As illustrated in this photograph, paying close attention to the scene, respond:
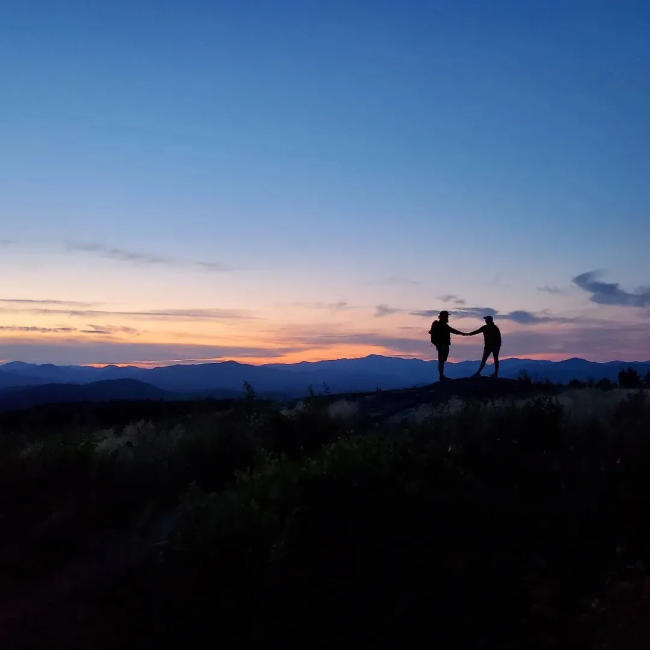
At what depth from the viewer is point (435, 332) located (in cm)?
2416

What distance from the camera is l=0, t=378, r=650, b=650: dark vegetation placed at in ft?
23.3

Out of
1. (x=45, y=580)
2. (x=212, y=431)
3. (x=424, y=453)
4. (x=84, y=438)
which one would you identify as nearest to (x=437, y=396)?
(x=212, y=431)

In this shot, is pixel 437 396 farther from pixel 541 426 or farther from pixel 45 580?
pixel 45 580

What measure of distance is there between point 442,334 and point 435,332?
0.22m

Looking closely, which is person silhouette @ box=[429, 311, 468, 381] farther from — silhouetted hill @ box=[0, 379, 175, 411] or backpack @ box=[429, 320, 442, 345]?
silhouetted hill @ box=[0, 379, 175, 411]

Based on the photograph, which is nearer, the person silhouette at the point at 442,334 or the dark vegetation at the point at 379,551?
the dark vegetation at the point at 379,551

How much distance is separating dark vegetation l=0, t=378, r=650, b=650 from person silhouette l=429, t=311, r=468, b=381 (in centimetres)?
1119

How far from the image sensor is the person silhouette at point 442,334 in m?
24.1

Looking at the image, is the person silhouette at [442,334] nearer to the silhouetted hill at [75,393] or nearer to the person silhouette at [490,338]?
the person silhouette at [490,338]

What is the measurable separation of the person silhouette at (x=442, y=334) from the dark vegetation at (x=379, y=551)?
11190 millimetres

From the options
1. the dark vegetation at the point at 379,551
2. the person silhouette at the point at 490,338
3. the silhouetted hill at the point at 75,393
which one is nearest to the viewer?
the dark vegetation at the point at 379,551

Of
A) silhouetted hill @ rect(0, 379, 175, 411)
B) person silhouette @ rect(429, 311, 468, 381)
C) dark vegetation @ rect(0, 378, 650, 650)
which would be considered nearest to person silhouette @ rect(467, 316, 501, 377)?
person silhouette @ rect(429, 311, 468, 381)

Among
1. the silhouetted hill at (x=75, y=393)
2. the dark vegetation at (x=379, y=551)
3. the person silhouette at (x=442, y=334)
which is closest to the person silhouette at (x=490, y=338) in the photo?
the person silhouette at (x=442, y=334)

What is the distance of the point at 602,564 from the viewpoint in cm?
746
